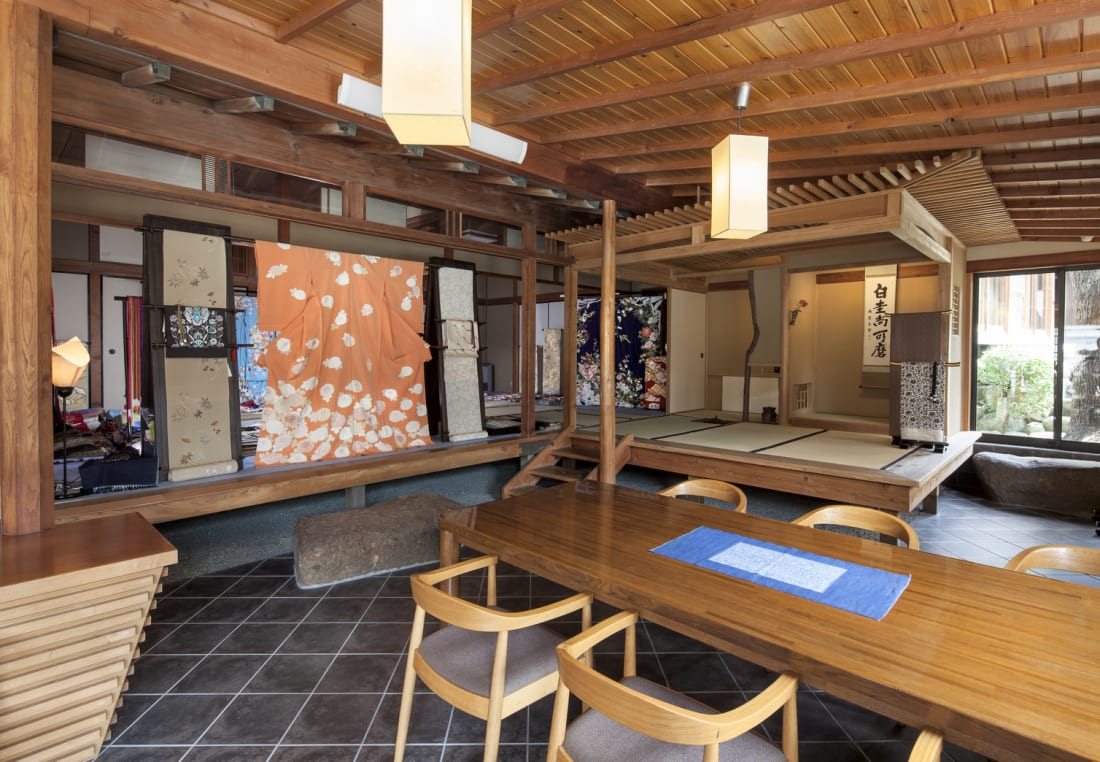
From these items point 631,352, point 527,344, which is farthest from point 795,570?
point 631,352

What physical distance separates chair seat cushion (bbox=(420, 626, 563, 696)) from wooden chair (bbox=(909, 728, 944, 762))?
0.97 m

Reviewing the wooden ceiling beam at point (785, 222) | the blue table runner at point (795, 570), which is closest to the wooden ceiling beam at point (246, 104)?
the blue table runner at point (795, 570)

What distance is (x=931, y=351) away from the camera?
4.82m

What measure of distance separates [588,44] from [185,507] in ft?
11.4

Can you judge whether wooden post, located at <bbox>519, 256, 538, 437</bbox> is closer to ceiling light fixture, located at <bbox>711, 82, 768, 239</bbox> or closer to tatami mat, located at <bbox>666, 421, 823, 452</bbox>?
tatami mat, located at <bbox>666, 421, 823, 452</bbox>

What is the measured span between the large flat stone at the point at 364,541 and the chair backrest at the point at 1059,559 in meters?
3.20

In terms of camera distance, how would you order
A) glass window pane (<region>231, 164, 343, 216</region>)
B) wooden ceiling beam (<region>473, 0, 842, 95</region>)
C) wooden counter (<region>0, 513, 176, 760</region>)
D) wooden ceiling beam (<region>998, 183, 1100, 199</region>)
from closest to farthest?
wooden counter (<region>0, 513, 176, 760</region>) < wooden ceiling beam (<region>473, 0, 842, 95</region>) < wooden ceiling beam (<region>998, 183, 1100, 199</region>) < glass window pane (<region>231, 164, 343, 216</region>)

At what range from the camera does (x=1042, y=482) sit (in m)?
5.31

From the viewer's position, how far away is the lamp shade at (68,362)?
2.77 metres

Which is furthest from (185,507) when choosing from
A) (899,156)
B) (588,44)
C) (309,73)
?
(899,156)

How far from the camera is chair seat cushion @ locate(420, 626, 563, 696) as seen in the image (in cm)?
169

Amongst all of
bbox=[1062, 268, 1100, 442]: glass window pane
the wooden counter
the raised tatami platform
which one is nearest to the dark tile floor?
the wooden counter

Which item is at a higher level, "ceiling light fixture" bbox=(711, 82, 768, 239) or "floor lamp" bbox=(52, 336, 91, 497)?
"ceiling light fixture" bbox=(711, 82, 768, 239)

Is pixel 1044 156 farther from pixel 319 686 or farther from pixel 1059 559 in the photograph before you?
pixel 319 686
